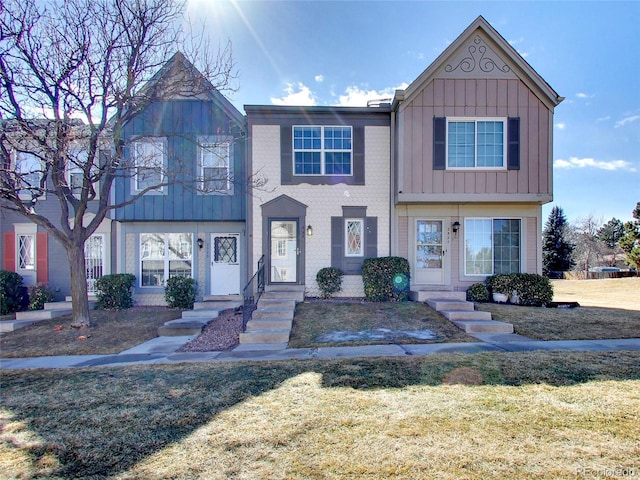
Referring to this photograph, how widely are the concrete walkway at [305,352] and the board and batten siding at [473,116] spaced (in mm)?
5073

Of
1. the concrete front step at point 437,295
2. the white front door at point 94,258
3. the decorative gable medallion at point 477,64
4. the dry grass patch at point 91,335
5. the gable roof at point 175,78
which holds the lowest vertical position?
the dry grass patch at point 91,335

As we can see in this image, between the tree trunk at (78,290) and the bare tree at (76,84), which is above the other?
the bare tree at (76,84)

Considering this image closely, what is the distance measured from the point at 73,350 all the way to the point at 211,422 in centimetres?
556

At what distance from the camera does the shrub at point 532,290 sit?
10.2 meters

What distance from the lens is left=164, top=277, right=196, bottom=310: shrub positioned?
11.1 metres

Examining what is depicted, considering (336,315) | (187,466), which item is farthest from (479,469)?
(336,315)

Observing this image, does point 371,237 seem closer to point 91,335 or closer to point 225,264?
point 225,264

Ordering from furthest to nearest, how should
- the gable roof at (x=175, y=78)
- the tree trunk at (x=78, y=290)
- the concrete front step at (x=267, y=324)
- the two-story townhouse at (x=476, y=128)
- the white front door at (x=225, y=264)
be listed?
the white front door at (x=225, y=264), the two-story townhouse at (x=476, y=128), the gable roof at (x=175, y=78), the tree trunk at (x=78, y=290), the concrete front step at (x=267, y=324)

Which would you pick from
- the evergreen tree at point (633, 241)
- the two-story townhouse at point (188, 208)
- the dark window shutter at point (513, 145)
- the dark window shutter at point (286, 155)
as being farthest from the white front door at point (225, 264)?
the evergreen tree at point (633, 241)

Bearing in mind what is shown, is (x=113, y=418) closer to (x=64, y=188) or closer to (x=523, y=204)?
(x=64, y=188)

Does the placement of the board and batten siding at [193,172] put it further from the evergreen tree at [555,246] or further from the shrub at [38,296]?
the evergreen tree at [555,246]

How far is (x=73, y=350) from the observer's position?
7.36 m

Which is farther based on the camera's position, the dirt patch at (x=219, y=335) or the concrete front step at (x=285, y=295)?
the concrete front step at (x=285, y=295)

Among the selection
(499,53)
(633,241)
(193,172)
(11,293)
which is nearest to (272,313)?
(193,172)
